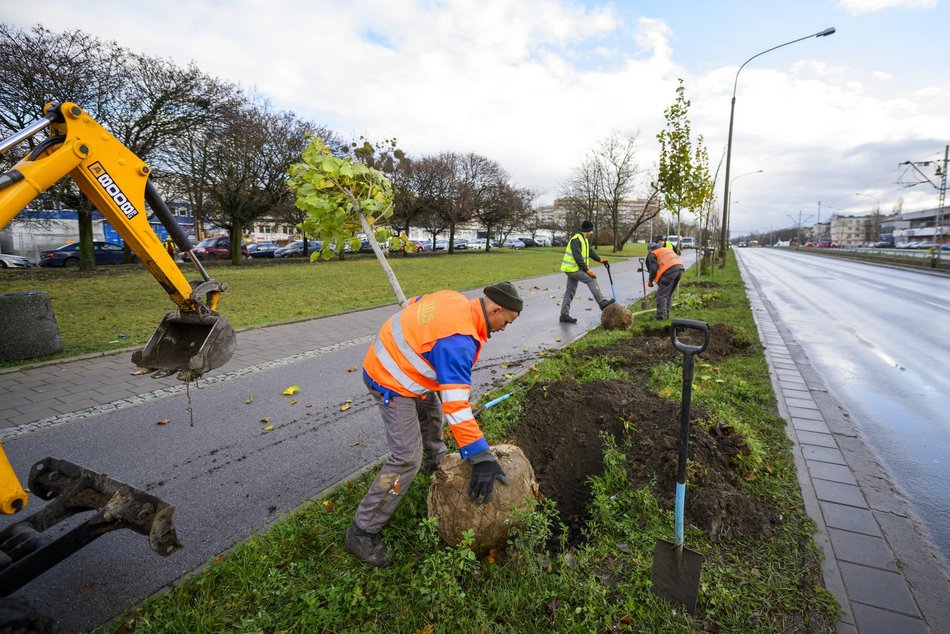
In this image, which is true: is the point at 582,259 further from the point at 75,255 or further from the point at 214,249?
the point at 214,249

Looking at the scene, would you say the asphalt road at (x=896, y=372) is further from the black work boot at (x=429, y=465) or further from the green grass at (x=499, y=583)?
the black work boot at (x=429, y=465)

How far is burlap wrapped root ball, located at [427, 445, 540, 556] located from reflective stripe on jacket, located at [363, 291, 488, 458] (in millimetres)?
373

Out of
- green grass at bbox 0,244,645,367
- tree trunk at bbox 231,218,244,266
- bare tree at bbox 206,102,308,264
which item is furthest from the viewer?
tree trunk at bbox 231,218,244,266

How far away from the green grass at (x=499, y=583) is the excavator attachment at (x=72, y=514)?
0.46 meters

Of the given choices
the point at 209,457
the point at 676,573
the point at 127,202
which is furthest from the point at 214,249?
the point at 676,573

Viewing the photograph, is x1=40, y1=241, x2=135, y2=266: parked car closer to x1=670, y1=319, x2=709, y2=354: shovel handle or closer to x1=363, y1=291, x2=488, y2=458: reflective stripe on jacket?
x1=363, y1=291, x2=488, y2=458: reflective stripe on jacket

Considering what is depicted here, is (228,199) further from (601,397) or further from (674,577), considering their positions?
(674,577)

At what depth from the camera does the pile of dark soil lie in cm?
314

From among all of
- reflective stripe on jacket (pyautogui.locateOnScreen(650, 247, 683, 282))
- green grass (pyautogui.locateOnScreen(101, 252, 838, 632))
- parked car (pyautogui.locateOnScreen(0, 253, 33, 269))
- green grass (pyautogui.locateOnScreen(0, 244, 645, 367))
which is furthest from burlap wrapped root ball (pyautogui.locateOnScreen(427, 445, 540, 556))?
parked car (pyautogui.locateOnScreen(0, 253, 33, 269))

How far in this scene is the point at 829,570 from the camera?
2717 mm

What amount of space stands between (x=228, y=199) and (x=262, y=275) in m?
6.14

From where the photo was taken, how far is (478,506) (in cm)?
283

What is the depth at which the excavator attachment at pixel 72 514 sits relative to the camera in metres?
2.35

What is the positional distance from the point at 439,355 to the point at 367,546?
132 cm
